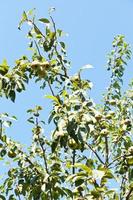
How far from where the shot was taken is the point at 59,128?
120 inches

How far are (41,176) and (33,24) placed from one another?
3.96ft

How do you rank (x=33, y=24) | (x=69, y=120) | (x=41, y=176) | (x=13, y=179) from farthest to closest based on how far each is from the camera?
(x=13, y=179) → (x=33, y=24) → (x=41, y=176) → (x=69, y=120)

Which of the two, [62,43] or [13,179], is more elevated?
[62,43]

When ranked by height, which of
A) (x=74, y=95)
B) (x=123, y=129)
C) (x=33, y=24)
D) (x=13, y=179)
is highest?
(x=33, y=24)

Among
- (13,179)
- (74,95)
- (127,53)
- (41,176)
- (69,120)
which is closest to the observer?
(69,120)

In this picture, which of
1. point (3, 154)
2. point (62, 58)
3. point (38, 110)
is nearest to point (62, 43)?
point (62, 58)

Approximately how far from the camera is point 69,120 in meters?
3.02

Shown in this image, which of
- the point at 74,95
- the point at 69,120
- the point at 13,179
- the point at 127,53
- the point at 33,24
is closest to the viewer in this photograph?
the point at 69,120

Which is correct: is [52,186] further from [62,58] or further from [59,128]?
[62,58]

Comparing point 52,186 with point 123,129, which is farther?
point 123,129

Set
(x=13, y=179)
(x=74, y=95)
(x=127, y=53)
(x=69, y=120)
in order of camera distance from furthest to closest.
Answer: (x=127, y=53)
(x=13, y=179)
(x=74, y=95)
(x=69, y=120)

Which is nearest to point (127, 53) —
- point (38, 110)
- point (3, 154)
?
point (38, 110)

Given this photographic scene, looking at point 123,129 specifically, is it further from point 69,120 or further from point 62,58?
point 69,120

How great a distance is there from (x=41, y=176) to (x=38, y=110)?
2.90ft
